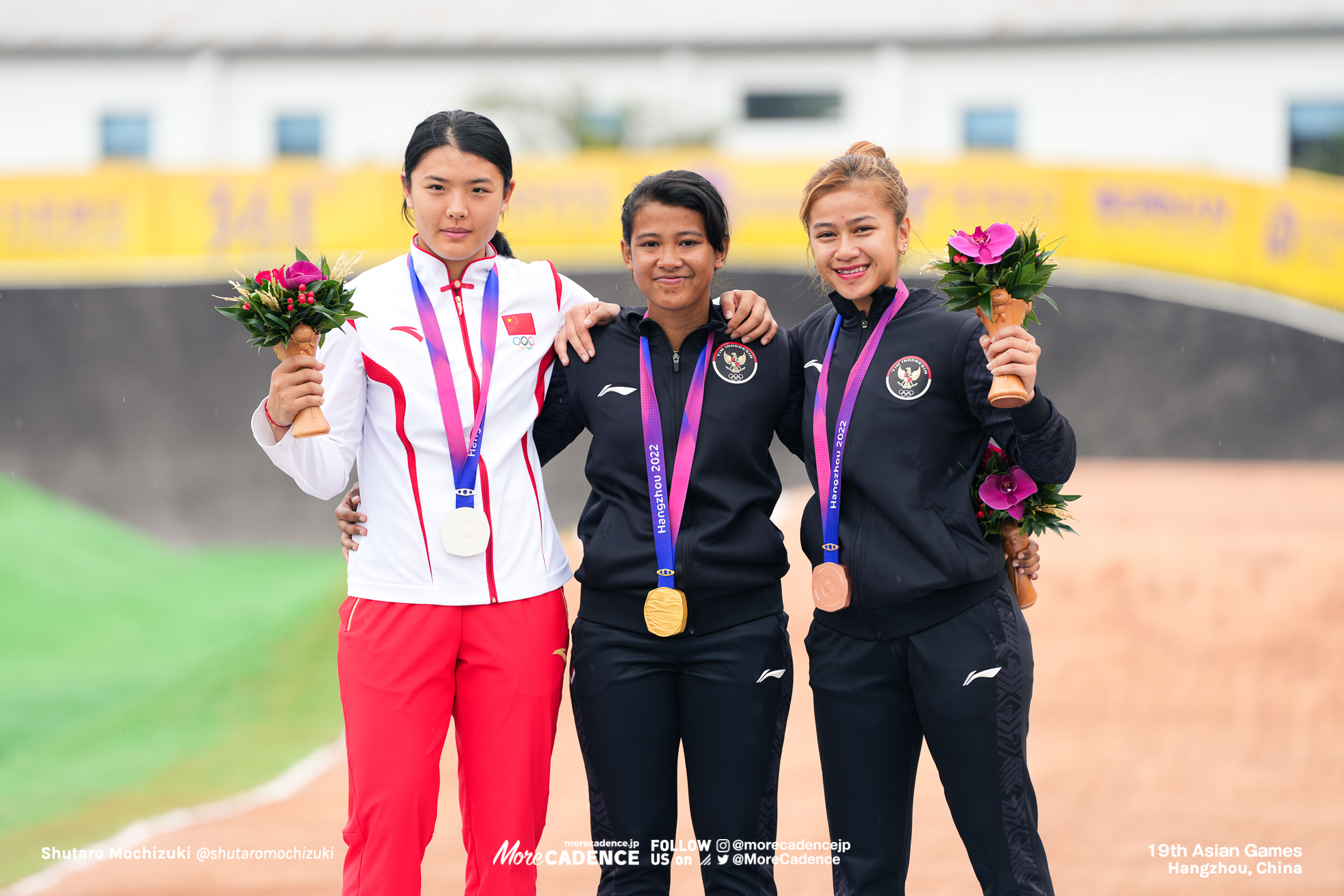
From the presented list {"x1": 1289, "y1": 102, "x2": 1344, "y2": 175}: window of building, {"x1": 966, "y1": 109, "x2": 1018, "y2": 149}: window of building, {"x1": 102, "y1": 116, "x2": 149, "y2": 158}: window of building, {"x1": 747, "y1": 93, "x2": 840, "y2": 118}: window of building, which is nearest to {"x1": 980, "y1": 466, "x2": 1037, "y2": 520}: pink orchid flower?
{"x1": 966, "y1": 109, "x2": 1018, "y2": 149}: window of building

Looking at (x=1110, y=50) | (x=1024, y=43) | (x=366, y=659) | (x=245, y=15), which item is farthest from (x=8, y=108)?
(x=366, y=659)

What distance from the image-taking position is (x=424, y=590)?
322 cm

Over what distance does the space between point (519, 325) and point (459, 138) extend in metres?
0.53

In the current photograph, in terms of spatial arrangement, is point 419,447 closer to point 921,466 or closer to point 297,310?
point 297,310

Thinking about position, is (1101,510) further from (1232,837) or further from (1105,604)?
(1232,837)

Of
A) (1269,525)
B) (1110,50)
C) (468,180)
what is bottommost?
(1269,525)

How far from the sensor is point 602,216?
13617 millimetres

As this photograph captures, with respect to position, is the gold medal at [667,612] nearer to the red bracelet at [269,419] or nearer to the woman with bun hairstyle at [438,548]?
the woman with bun hairstyle at [438,548]

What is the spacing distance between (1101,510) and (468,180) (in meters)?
9.23

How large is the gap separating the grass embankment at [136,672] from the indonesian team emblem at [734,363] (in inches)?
187

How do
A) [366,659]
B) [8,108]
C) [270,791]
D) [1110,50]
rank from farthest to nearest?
[8,108] → [1110,50] → [270,791] → [366,659]

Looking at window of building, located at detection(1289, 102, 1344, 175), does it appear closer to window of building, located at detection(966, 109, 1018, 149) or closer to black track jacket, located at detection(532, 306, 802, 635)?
window of building, located at detection(966, 109, 1018, 149)

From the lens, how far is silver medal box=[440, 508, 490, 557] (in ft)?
10.5

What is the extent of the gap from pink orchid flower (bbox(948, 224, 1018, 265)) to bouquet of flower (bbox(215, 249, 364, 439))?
59.8 inches
